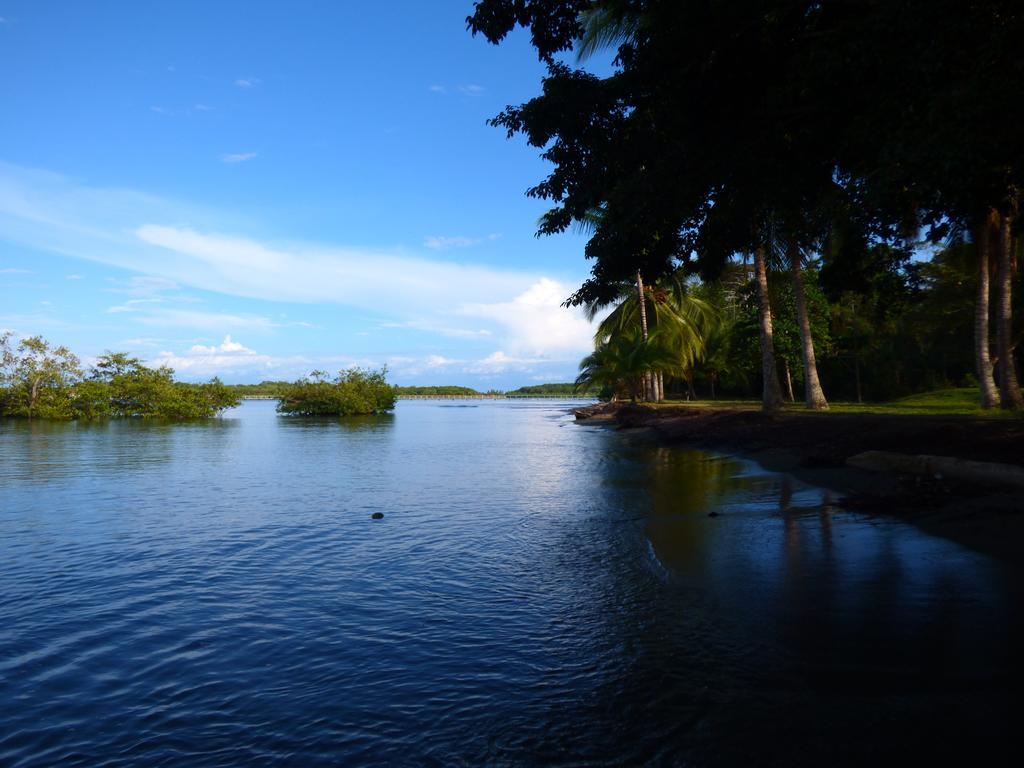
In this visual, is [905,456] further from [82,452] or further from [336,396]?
[336,396]

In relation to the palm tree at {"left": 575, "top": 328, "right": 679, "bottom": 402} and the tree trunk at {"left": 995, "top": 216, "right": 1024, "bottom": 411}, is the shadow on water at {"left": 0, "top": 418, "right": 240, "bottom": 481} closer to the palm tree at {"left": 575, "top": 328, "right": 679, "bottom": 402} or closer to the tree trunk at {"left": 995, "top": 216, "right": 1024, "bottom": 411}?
the palm tree at {"left": 575, "top": 328, "right": 679, "bottom": 402}

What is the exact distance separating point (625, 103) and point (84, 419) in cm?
5310

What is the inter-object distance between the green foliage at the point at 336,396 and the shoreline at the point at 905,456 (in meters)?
45.2

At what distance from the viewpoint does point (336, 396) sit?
59500mm

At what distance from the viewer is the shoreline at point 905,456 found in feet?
24.3

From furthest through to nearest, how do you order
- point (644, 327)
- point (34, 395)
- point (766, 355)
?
point (34, 395), point (644, 327), point (766, 355)

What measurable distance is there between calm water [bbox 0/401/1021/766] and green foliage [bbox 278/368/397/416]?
49.8 meters

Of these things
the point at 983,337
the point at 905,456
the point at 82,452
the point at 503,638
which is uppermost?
the point at 983,337

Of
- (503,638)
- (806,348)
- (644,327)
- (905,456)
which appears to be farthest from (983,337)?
(644,327)

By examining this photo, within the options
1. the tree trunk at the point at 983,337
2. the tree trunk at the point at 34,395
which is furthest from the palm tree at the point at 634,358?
the tree trunk at the point at 34,395

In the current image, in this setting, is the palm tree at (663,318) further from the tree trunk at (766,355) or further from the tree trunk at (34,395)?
the tree trunk at (34,395)

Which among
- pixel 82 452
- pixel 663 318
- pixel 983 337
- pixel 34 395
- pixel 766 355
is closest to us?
pixel 983 337

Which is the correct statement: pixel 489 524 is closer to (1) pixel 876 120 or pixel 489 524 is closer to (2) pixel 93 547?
(2) pixel 93 547

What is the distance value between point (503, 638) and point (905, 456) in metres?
9.67
